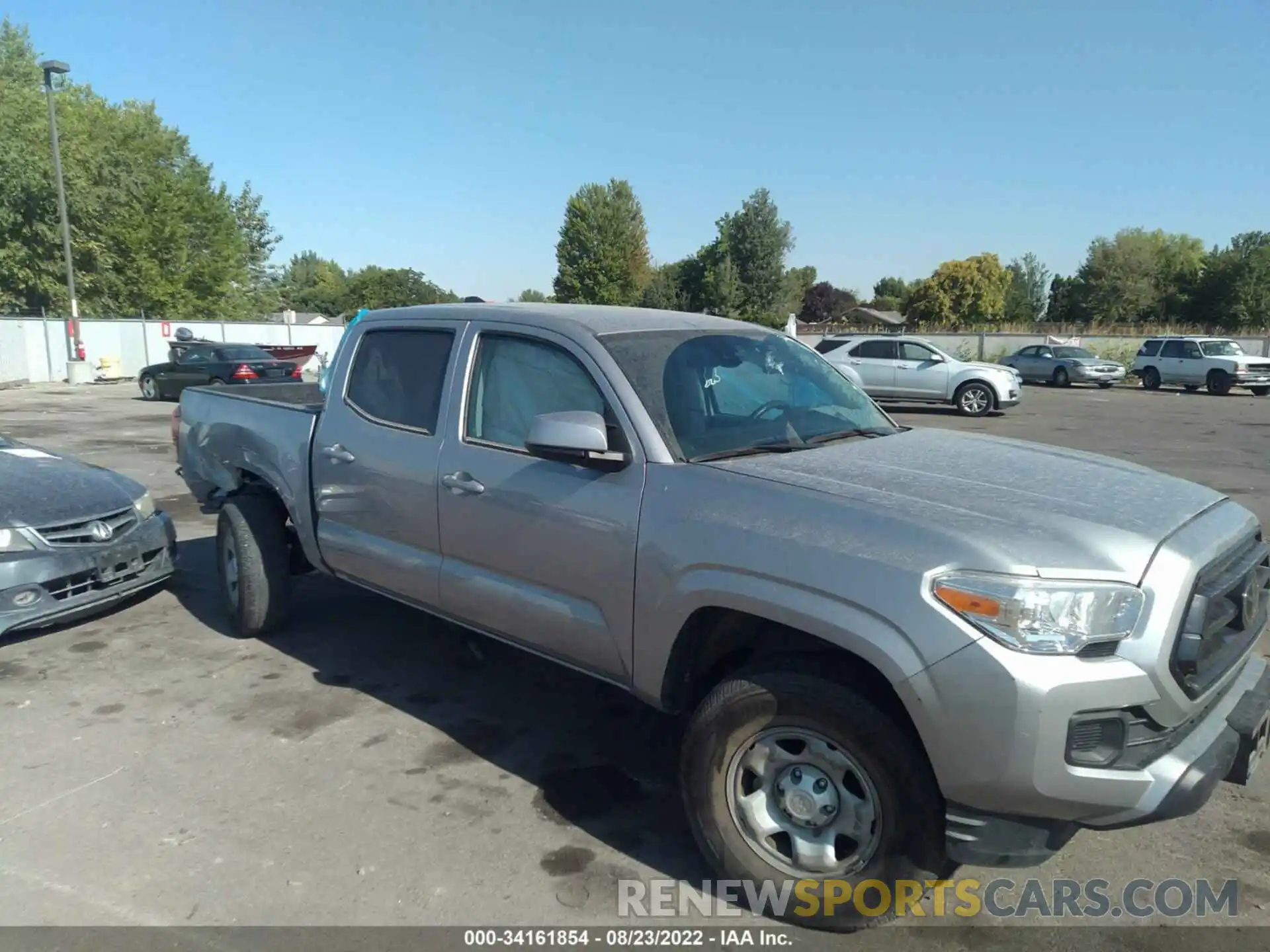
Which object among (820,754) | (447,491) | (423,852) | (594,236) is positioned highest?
(594,236)

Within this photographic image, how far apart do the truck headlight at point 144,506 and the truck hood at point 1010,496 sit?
4445 mm

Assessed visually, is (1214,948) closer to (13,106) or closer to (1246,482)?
(1246,482)

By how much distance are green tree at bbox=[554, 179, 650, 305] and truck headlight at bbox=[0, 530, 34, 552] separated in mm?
66750

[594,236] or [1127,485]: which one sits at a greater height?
[594,236]

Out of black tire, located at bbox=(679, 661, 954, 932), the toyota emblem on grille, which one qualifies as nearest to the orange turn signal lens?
black tire, located at bbox=(679, 661, 954, 932)

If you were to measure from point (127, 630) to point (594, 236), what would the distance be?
70357mm

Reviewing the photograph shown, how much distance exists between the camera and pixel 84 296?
4012 cm

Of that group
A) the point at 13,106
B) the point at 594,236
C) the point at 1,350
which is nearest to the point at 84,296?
the point at 13,106

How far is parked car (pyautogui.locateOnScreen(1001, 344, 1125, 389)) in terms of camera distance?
97.6 ft

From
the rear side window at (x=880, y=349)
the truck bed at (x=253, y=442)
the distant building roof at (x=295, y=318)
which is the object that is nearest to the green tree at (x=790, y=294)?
the distant building roof at (x=295, y=318)

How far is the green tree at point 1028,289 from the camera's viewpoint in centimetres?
8281

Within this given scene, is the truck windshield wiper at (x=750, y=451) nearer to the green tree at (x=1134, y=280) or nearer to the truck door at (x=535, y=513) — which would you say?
the truck door at (x=535, y=513)

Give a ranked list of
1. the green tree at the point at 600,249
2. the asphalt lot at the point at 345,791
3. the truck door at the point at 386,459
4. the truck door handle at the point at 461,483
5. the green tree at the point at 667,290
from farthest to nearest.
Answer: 1. the green tree at the point at 600,249
2. the green tree at the point at 667,290
3. the truck door at the point at 386,459
4. the truck door handle at the point at 461,483
5. the asphalt lot at the point at 345,791

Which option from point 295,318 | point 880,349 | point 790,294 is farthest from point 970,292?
point 880,349
